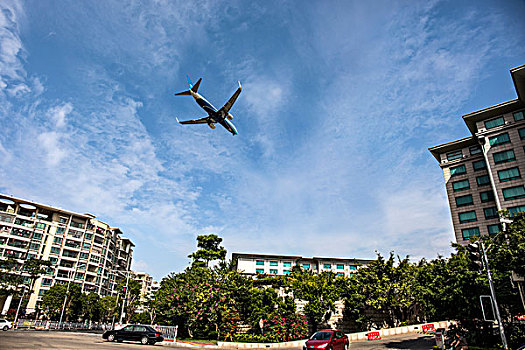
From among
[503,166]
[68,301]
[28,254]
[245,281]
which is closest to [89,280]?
[28,254]

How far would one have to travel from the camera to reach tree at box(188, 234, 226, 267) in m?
55.0

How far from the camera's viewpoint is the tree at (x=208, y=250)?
180ft

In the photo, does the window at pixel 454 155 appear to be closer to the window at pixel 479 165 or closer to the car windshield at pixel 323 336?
the window at pixel 479 165

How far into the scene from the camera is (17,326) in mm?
38125

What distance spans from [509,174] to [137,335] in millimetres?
49290

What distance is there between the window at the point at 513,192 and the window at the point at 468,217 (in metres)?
5.54

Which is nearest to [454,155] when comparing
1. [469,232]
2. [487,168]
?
[487,168]

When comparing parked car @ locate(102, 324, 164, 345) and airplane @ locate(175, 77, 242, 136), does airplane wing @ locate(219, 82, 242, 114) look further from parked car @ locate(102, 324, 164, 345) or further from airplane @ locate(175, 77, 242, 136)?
parked car @ locate(102, 324, 164, 345)

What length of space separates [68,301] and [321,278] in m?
51.3

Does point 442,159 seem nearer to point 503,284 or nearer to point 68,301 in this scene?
point 503,284

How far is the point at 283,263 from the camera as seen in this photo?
78.9 metres

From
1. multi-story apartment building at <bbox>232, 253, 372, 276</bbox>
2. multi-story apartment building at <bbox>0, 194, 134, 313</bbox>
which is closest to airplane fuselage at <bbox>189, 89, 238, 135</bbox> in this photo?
multi-story apartment building at <bbox>232, 253, 372, 276</bbox>

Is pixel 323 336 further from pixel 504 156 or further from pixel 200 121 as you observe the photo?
pixel 504 156

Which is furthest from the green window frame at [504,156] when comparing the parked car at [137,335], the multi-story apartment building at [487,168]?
the parked car at [137,335]
